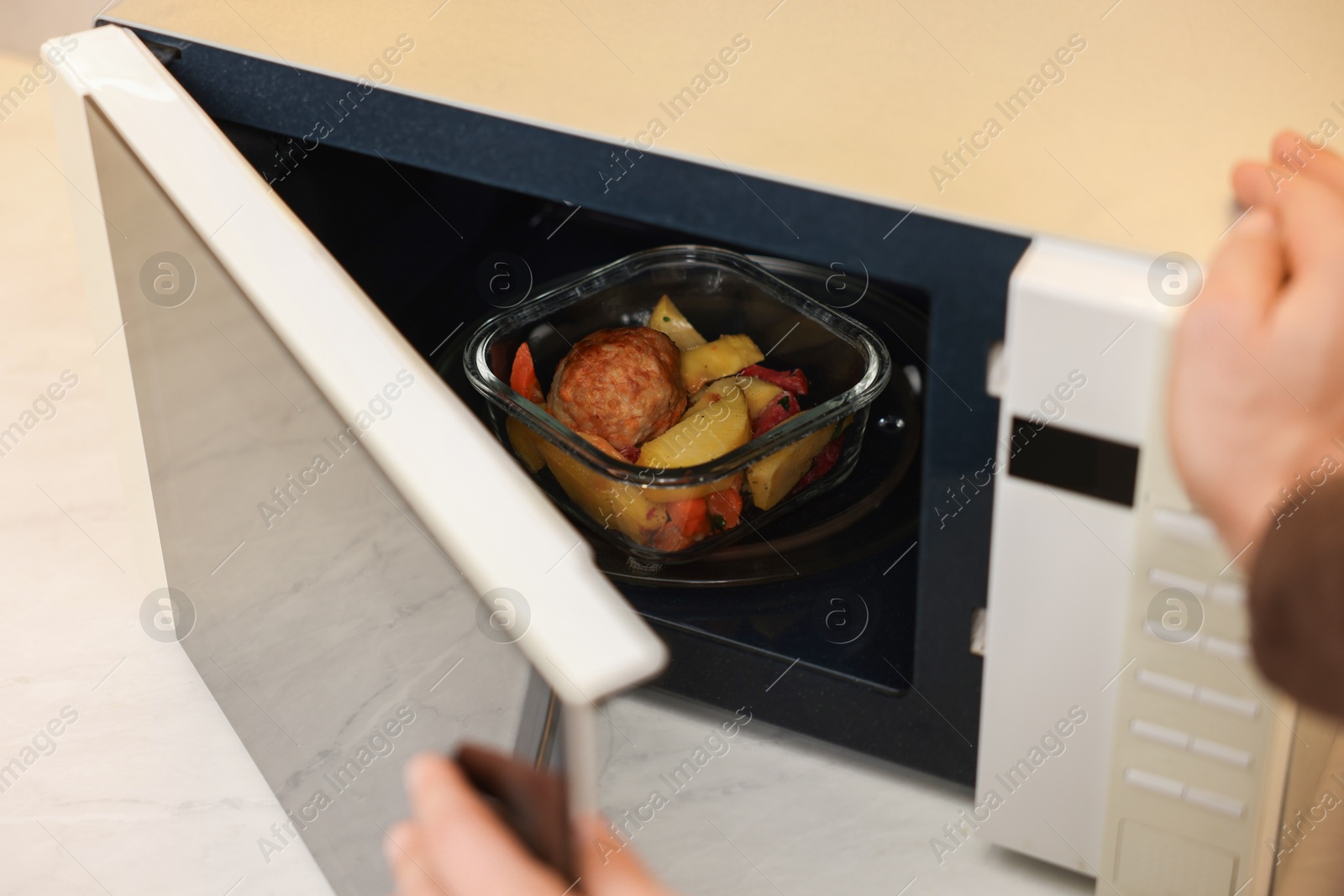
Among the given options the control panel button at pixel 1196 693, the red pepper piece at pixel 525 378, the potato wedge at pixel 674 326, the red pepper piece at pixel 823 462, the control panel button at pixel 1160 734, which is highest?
the red pepper piece at pixel 525 378

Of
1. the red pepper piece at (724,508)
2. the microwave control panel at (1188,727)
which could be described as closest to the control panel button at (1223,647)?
the microwave control panel at (1188,727)

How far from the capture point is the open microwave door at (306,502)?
0.34 m

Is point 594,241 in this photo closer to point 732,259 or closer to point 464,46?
point 732,259

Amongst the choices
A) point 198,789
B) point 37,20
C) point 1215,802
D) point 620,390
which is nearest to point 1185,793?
point 1215,802

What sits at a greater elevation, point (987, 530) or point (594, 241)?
point (594, 241)

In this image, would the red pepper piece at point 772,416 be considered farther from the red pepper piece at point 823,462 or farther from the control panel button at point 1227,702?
the control panel button at point 1227,702

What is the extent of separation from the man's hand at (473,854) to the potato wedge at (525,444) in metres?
0.28

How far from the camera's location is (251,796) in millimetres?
610

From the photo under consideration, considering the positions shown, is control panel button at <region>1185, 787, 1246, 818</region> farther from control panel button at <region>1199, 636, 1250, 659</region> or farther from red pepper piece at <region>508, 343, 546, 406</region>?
red pepper piece at <region>508, 343, 546, 406</region>

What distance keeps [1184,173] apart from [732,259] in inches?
11.5

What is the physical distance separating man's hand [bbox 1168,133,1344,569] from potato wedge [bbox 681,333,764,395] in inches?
11.6

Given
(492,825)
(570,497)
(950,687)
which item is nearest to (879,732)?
(950,687)

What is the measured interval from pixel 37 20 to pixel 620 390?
34.8 inches

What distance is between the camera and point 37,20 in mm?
1230
